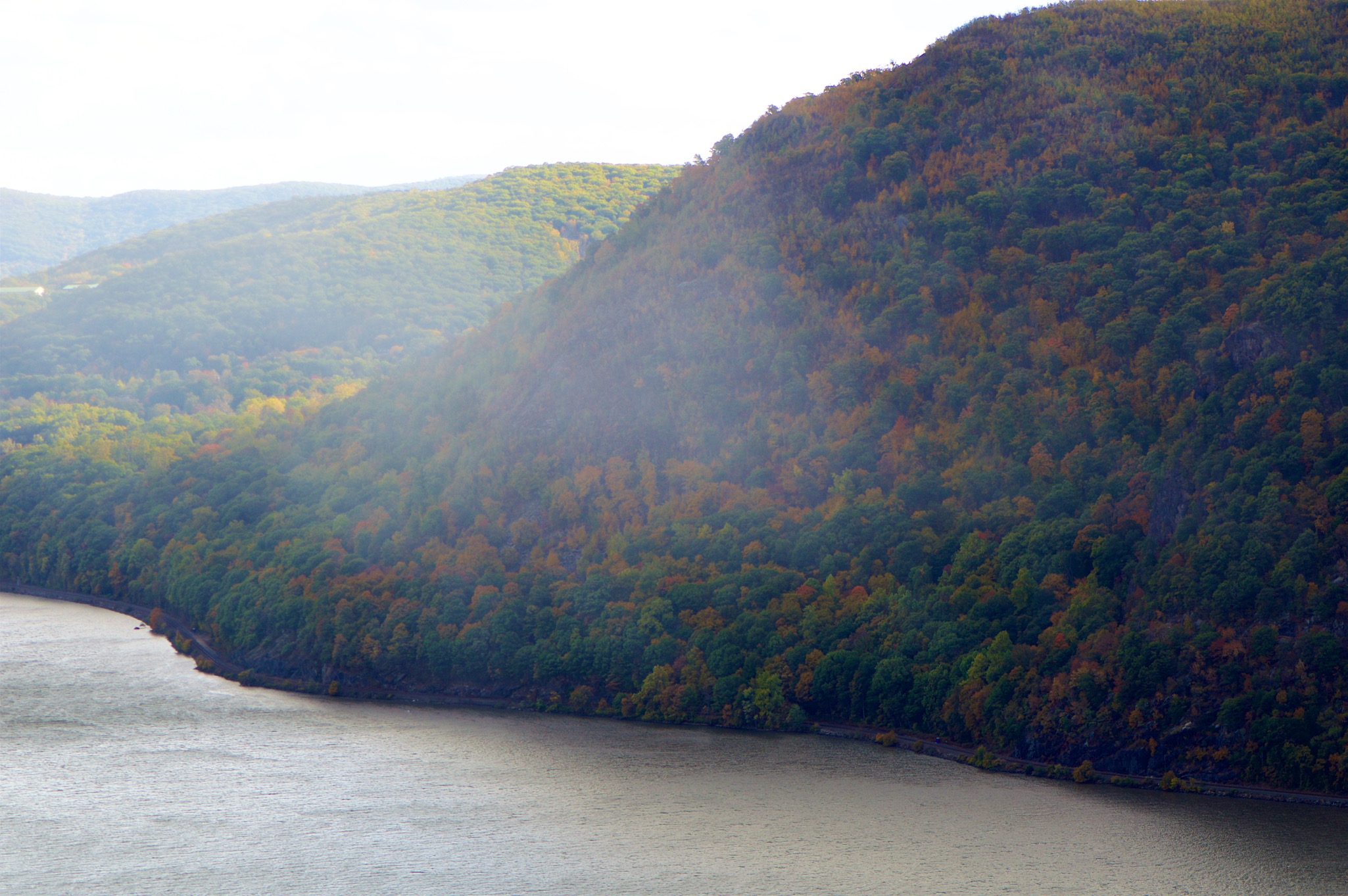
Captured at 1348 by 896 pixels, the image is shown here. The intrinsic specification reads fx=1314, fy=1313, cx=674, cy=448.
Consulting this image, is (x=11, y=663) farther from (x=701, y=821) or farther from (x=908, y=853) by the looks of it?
(x=908, y=853)

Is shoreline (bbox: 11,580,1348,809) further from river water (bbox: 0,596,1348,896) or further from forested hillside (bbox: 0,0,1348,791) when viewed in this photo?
river water (bbox: 0,596,1348,896)

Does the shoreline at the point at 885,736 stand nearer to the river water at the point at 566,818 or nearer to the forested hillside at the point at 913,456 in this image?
the forested hillside at the point at 913,456

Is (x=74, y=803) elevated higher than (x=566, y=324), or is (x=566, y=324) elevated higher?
(x=566, y=324)

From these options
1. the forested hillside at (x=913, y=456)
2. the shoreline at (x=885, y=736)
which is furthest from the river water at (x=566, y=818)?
the forested hillside at (x=913, y=456)

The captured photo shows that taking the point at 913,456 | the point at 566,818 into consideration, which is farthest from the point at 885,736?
the point at 913,456

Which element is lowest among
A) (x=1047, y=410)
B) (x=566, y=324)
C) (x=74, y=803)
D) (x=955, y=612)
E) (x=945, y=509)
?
(x=74, y=803)

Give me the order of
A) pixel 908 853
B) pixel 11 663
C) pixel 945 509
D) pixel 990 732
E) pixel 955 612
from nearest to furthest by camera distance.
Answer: pixel 908 853, pixel 990 732, pixel 955 612, pixel 945 509, pixel 11 663

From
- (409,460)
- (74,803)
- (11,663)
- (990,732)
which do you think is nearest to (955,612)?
(990,732)
